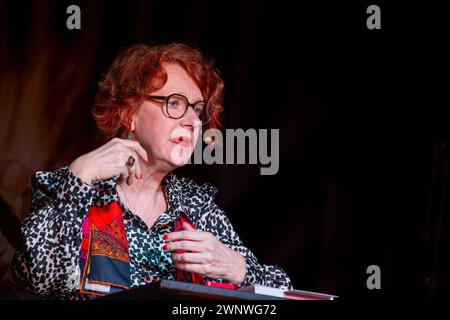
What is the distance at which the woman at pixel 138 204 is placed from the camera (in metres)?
2.06

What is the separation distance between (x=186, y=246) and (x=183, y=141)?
0.44 meters

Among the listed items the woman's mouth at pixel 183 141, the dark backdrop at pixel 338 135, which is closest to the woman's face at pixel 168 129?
the woman's mouth at pixel 183 141

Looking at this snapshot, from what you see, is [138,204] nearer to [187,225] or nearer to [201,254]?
[187,225]

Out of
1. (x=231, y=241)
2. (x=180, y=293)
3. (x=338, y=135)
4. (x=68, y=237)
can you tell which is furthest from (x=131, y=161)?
(x=338, y=135)

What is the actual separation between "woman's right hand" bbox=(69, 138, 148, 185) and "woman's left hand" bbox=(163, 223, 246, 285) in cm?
24

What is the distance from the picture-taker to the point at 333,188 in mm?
3213

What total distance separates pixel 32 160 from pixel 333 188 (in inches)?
51.9

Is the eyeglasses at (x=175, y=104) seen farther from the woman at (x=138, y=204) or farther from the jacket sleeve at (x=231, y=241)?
the jacket sleeve at (x=231, y=241)

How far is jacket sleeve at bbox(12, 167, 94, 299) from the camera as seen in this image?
6.59 feet

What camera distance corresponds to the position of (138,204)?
243 cm

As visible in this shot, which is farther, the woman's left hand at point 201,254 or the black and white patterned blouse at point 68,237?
the woman's left hand at point 201,254
